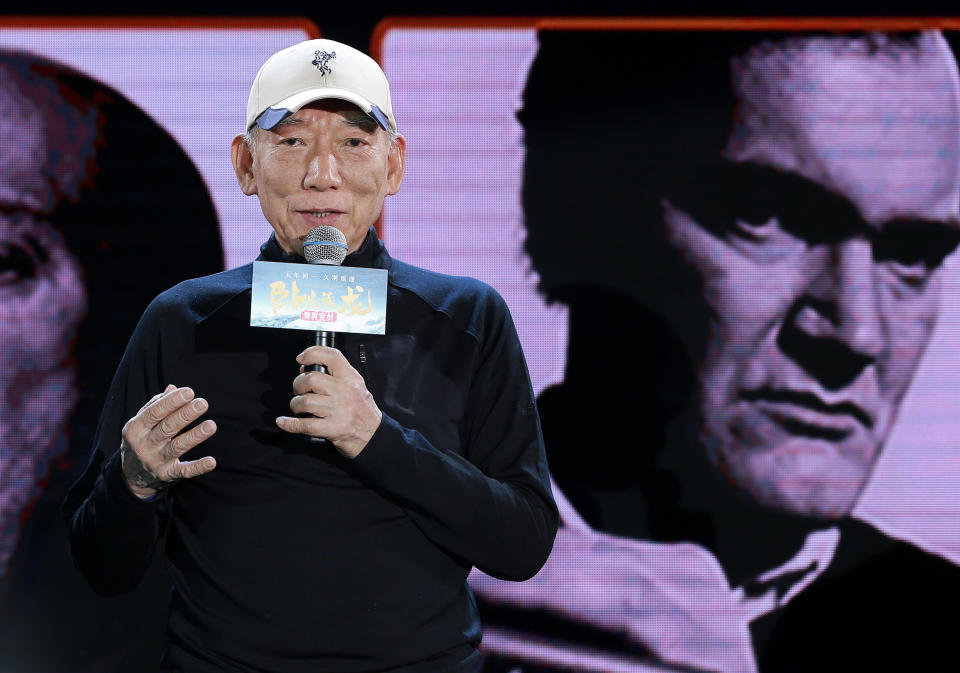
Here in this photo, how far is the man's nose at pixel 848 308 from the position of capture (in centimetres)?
263

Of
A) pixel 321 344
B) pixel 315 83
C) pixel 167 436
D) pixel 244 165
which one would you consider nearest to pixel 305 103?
pixel 315 83

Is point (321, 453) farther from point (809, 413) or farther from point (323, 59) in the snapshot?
point (809, 413)

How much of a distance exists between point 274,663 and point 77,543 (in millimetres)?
325

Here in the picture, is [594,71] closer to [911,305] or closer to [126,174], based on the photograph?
[911,305]

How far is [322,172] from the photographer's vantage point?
136 centimetres

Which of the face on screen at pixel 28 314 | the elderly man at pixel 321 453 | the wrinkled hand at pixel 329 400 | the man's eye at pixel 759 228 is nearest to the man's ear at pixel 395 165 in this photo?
the elderly man at pixel 321 453

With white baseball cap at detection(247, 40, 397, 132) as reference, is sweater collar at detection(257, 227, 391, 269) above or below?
below

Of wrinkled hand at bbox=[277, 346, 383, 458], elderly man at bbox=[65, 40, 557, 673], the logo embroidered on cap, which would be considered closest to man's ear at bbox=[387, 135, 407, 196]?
elderly man at bbox=[65, 40, 557, 673]

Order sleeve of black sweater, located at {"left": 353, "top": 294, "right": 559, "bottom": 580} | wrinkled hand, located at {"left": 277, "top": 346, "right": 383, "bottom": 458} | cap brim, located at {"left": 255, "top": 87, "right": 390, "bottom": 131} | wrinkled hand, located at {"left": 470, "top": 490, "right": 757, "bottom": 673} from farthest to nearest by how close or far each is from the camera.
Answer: wrinkled hand, located at {"left": 470, "top": 490, "right": 757, "bottom": 673} < cap brim, located at {"left": 255, "top": 87, "right": 390, "bottom": 131} < sleeve of black sweater, located at {"left": 353, "top": 294, "right": 559, "bottom": 580} < wrinkled hand, located at {"left": 277, "top": 346, "right": 383, "bottom": 458}

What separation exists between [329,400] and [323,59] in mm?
518

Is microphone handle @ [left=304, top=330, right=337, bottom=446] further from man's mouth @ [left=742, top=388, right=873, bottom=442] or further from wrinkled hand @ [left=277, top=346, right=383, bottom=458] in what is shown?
man's mouth @ [left=742, top=388, right=873, bottom=442]

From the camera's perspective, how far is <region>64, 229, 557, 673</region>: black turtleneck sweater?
124cm

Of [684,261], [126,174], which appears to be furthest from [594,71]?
[126,174]
